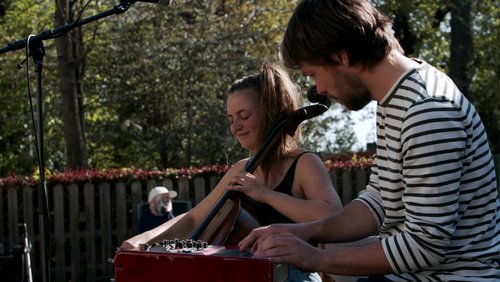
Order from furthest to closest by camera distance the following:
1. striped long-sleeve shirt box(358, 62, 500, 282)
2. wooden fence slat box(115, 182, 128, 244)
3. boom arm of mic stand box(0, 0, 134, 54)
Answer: wooden fence slat box(115, 182, 128, 244), boom arm of mic stand box(0, 0, 134, 54), striped long-sleeve shirt box(358, 62, 500, 282)

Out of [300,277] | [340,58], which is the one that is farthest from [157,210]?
[340,58]

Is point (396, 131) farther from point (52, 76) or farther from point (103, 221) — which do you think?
point (52, 76)

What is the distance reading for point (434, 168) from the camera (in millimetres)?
2006

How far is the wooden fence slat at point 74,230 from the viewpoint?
33.7 feet

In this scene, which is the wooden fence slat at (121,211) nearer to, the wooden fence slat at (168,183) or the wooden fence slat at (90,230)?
the wooden fence slat at (90,230)

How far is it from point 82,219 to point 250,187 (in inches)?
299

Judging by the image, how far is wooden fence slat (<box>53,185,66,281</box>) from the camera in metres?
10.2

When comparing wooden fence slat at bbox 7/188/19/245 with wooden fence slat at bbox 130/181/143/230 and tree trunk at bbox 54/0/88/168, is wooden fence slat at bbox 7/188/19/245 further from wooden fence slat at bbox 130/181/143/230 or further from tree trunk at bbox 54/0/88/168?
tree trunk at bbox 54/0/88/168

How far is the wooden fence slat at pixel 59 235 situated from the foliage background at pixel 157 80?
3.44 metres

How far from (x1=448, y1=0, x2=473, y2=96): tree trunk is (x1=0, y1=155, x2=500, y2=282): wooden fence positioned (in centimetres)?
872

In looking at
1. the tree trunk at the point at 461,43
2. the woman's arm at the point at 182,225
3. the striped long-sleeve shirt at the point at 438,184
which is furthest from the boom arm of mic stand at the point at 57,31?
the tree trunk at the point at 461,43

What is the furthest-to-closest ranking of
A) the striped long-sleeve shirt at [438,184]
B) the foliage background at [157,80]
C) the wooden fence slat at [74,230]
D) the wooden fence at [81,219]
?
the foliage background at [157,80] < the wooden fence slat at [74,230] < the wooden fence at [81,219] < the striped long-sleeve shirt at [438,184]

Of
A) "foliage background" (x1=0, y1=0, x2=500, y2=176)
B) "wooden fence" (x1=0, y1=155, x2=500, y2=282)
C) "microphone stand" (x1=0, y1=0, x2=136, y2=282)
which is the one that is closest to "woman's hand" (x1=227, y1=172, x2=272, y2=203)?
"microphone stand" (x1=0, y1=0, x2=136, y2=282)

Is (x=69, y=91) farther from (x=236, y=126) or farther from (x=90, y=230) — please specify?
(x=236, y=126)
